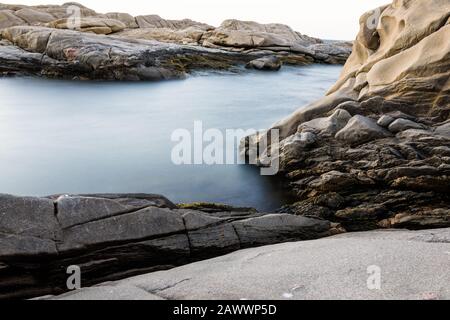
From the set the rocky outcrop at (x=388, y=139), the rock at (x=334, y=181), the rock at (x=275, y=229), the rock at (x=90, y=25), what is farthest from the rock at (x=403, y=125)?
the rock at (x=90, y=25)

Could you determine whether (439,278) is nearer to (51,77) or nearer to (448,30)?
(448,30)

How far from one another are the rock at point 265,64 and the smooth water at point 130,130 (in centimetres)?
603

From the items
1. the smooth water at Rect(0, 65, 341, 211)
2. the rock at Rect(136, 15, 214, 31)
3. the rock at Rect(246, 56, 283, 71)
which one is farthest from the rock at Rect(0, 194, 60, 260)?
the rock at Rect(136, 15, 214, 31)

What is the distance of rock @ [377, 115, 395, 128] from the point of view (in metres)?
9.27

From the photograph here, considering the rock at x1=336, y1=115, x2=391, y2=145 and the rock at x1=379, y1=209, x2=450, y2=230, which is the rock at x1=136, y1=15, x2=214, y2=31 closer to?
the rock at x1=336, y1=115, x2=391, y2=145

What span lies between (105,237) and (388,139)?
6.43 meters

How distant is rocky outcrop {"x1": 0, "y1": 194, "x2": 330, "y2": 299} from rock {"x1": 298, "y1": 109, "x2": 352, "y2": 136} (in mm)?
3372

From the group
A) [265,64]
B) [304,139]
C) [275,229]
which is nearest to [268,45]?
[265,64]

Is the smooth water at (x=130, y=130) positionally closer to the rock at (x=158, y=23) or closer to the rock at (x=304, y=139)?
the rock at (x=304, y=139)

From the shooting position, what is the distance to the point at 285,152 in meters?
10.4

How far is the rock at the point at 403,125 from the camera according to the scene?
8.99 metres

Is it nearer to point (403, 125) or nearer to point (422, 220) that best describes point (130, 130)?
point (403, 125)

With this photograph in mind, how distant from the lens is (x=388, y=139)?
8.99 m
